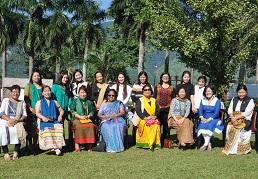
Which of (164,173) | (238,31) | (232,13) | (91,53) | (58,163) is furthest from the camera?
(91,53)

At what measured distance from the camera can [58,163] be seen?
600 centimetres

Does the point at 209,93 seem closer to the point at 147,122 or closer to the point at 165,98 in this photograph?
the point at 165,98

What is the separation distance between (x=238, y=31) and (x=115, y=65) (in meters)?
16.4

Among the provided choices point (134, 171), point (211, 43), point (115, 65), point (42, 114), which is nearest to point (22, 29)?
point (115, 65)

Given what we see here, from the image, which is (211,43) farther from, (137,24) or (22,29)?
(22,29)

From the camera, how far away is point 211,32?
14.0 metres

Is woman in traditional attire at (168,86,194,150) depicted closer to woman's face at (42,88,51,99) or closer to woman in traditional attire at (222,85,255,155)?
woman in traditional attire at (222,85,255,155)

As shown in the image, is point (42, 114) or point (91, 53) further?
point (91, 53)

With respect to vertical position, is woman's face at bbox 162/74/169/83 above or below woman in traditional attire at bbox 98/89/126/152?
above

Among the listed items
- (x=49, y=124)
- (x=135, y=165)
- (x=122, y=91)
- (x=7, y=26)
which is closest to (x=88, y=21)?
(x=7, y=26)

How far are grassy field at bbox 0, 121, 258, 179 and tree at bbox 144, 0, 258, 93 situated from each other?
7.86 m

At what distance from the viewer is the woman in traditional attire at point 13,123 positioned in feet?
20.8

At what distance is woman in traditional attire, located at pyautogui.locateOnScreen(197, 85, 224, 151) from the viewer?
717 centimetres

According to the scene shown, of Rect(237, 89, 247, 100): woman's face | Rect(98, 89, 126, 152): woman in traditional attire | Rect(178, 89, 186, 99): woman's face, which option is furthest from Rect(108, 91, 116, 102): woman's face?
Rect(237, 89, 247, 100): woman's face
